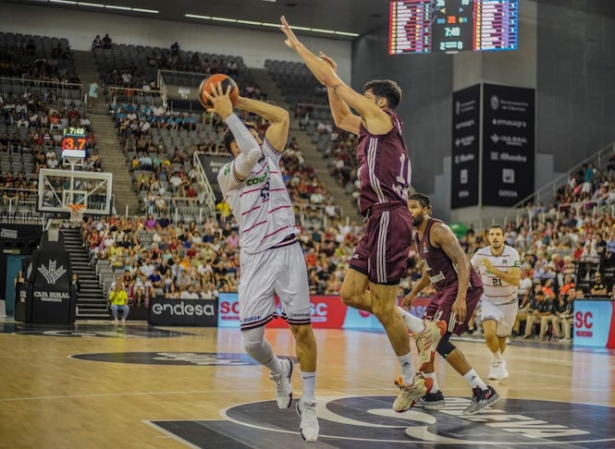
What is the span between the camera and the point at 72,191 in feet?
79.2

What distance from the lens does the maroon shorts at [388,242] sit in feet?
23.5

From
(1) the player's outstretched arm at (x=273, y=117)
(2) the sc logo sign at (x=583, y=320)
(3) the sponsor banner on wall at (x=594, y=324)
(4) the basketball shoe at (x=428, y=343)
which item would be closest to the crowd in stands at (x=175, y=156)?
(2) the sc logo sign at (x=583, y=320)

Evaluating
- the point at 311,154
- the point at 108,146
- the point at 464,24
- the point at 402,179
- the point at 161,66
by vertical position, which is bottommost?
the point at 402,179

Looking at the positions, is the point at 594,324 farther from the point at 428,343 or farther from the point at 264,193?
the point at 264,193

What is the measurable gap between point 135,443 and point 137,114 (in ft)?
107

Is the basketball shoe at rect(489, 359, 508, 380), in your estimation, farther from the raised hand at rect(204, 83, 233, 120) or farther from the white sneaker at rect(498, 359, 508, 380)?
the raised hand at rect(204, 83, 233, 120)

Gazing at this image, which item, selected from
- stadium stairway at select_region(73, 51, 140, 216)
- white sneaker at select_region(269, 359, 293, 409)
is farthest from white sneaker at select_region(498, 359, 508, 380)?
stadium stairway at select_region(73, 51, 140, 216)

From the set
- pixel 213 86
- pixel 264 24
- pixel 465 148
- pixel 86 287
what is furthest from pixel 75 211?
pixel 264 24

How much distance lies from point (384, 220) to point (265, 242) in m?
1.09

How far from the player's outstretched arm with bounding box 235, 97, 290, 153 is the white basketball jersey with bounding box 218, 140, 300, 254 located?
0.57ft

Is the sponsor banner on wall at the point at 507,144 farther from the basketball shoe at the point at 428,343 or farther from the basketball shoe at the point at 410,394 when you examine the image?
the basketball shoe at the point at 410,394

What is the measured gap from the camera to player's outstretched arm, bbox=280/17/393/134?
22.3 feet

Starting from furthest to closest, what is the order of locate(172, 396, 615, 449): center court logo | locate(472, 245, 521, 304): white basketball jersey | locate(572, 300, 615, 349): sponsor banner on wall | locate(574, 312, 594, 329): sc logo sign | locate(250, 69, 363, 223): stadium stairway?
1. locate(250, 69, 363, 223): stadium stairway
2. locate(574, 312, 594, 329): sc logo sign
3. locate(572, 300, 615, 349): sponsor banner on wall
4. locate(472, 245, 521, 304): white basketball jersey
5. locate(172, 396, 615, 449): center court logo

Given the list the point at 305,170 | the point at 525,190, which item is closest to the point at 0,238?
the point at 305,170
